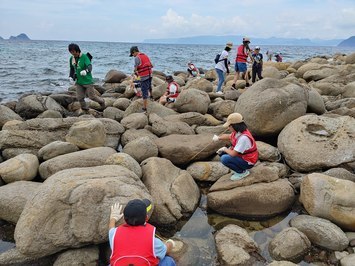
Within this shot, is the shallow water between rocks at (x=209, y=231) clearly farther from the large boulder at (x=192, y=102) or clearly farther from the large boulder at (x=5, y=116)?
the large boulder at (x=5, y=116)

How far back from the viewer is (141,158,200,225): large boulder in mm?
6090

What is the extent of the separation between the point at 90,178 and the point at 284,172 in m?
4.13

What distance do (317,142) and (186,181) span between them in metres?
3.07

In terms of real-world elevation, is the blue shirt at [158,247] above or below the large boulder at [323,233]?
above

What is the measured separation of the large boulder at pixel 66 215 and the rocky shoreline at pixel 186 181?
15 millimetres

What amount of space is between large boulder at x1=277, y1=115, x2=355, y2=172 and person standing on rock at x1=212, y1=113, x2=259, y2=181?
4.34ft

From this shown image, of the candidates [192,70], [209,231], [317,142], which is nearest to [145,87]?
[317,142]

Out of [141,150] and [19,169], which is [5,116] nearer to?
[19,169]

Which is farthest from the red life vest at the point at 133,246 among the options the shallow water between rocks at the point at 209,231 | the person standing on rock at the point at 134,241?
the shallow water between rocks at the point at 209,231

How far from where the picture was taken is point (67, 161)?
686 centimetres

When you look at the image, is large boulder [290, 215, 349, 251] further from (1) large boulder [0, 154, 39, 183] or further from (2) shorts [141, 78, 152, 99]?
(2) shorts [141, 78, 152, 99]

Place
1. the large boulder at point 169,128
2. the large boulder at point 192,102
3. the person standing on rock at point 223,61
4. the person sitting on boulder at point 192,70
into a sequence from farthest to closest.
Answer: the person sitting on boulder at point 192,70, the person standing on rock at point 223,61, the large boulder at point 192,102, the large boulder at point 169,128

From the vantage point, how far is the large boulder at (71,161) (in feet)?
22.3

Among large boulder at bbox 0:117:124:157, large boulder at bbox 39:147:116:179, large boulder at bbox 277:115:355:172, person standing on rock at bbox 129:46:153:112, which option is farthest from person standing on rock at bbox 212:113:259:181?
person standing on rock at bbox 129:46:153:112
